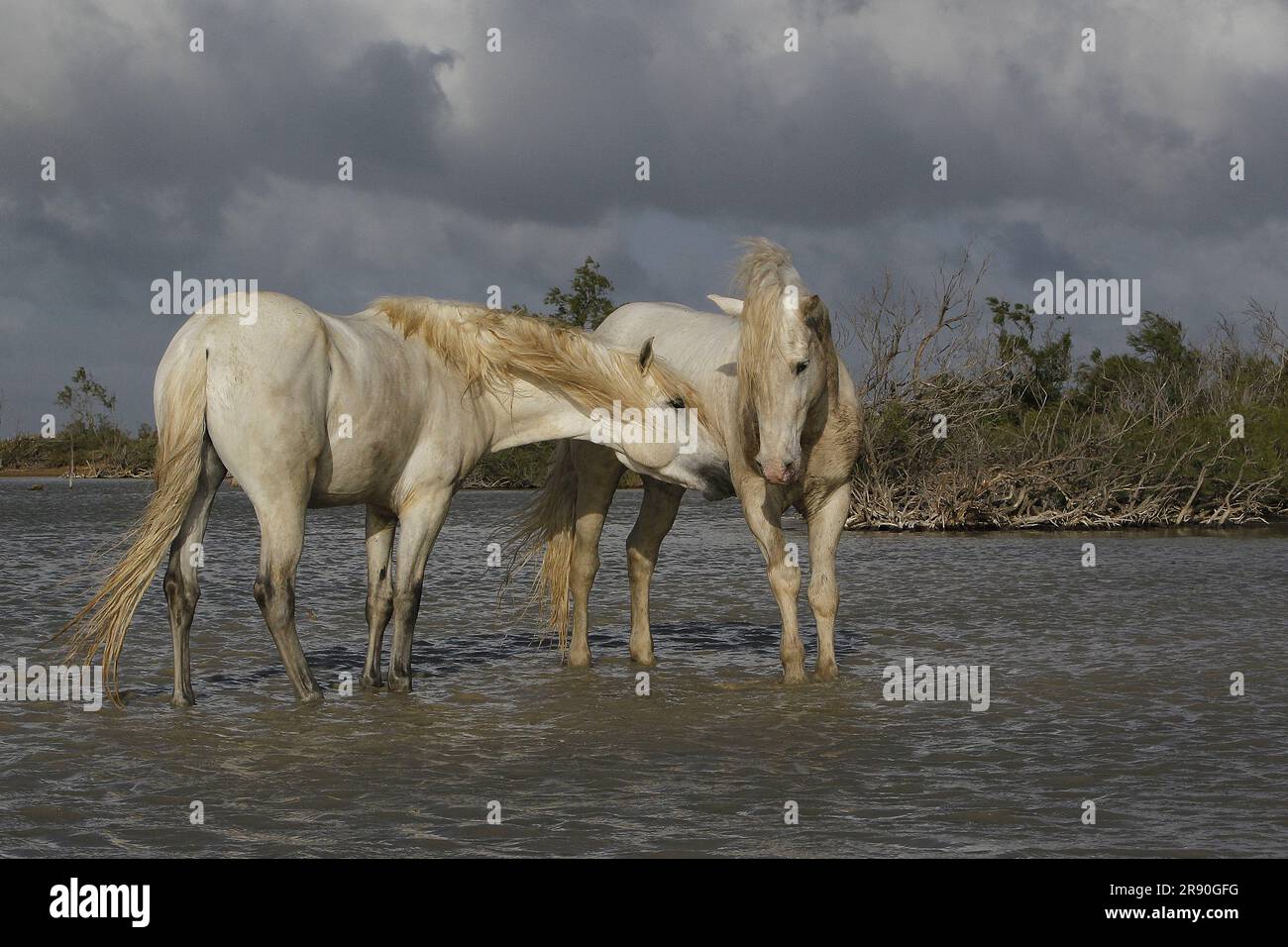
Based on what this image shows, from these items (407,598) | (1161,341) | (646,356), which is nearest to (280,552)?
(407,598)

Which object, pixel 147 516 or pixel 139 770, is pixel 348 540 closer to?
pixel 147 516

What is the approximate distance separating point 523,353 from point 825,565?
2.20 meters

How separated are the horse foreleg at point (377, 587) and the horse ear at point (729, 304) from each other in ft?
7.78

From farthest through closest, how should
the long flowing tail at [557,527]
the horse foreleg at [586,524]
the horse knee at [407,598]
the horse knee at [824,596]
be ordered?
the long flowing tail at [557,527]
the horse foreleg at [586,524]
the horse knee at [824,596]
the horse knee at [407,598]

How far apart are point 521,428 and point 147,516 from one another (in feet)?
7.38

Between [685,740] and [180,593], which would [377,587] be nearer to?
[180,593]

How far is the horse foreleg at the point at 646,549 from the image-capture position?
9.26m

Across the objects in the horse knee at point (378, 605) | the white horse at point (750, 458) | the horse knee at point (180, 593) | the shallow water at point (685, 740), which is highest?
the white horse at point (750, 458)

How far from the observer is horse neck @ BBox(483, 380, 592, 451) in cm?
829

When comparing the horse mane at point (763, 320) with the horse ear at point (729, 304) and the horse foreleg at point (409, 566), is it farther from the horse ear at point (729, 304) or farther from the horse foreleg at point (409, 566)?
the horse foreleg at point (409, 566)

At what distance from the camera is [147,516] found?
7191mm

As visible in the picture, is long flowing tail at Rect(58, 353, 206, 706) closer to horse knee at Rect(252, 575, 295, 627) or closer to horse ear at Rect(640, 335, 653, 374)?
horse knee at Rect(252, 575, 295, 627)

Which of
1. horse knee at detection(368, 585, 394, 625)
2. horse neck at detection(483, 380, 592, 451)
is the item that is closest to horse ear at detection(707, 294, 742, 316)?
horse neck at detection(483, 380, 592, 451)

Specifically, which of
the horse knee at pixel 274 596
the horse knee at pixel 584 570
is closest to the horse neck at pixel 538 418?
the horse knee at pixel 584 570
